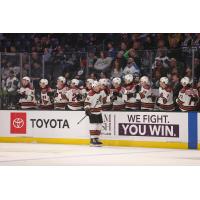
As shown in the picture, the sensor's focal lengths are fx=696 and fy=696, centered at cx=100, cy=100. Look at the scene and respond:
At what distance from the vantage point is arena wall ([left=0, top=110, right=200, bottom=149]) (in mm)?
16531

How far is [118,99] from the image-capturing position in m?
17.8

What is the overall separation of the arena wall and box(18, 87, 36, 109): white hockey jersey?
1.62 ft

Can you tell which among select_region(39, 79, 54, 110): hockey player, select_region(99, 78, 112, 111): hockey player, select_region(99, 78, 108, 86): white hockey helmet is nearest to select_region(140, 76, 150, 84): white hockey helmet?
select_region(99, 78, 112, 111): hockey player

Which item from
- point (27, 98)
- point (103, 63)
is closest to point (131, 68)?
point (103, 63)

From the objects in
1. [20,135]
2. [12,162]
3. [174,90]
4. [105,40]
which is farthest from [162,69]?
[12,162]

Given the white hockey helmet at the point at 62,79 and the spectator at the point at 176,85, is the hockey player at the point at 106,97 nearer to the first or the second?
the white hockey helmet at the point at 62,79

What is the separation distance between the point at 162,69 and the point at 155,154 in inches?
127

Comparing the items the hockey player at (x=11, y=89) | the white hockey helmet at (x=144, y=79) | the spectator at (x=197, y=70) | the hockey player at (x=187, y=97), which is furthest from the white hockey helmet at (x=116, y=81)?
the hockey player at (x=11, y=89)

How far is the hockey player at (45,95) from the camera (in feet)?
61.4

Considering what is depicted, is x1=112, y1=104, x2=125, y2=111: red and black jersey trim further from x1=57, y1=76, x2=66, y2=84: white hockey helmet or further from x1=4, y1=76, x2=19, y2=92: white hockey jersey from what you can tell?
x1=4, y1=76, x2=19, y2=92: white hockey jersey

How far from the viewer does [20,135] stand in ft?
60.1

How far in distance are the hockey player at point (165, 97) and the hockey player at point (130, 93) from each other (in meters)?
0.59

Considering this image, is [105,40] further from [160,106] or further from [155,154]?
[155,154]

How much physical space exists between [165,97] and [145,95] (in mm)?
523
